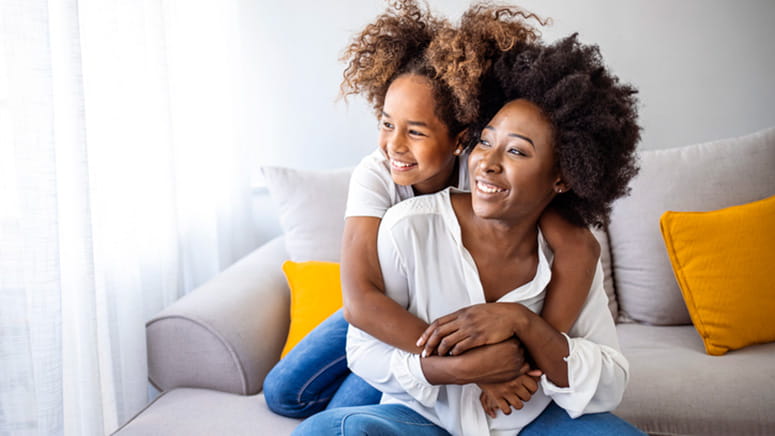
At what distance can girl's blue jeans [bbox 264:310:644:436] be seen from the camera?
1.17 m

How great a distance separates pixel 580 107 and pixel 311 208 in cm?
115

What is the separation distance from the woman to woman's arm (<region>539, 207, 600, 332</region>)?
0.02m

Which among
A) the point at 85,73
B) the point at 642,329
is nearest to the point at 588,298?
the point at 642,329

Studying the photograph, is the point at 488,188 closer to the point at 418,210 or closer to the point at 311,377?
the point at 418,210

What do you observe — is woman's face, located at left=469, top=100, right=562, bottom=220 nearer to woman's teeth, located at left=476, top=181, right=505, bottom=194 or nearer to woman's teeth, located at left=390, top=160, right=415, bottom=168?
woman's teeth, located at left=476, top=181, right=505, bottom=194

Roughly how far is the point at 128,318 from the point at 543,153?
4.20 feet

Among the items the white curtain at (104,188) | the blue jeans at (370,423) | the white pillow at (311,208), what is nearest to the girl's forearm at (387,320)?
the blue jeans at (370,423)

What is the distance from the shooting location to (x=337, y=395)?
1480mm

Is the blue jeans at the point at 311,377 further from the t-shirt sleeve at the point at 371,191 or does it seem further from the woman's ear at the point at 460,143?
the woman's ear at the point at 460,143

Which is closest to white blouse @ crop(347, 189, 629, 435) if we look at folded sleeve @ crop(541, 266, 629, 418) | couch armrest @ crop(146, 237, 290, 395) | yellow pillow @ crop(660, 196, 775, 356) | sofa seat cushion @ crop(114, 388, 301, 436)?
folded sleeve @ crop(541, 266, 629, 418)

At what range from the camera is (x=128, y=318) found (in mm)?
1809

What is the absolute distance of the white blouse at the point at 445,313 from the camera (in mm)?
1183

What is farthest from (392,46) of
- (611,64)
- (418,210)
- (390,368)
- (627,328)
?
(611,64)

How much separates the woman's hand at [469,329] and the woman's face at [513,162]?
0.57 feet
